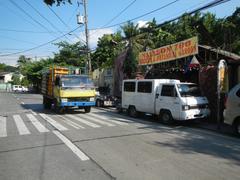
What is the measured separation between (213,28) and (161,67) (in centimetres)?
1451

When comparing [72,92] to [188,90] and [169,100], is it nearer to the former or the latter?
[169,100]

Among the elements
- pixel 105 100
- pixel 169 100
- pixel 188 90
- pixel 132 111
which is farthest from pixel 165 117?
pixel 105 100

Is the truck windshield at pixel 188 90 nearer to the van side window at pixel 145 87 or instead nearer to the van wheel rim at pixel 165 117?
the van wheel rim at pixel 165 117

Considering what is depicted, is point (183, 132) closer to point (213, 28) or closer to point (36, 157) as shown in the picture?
point (36, 157)

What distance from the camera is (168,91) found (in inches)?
527

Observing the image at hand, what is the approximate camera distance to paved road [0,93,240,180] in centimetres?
615

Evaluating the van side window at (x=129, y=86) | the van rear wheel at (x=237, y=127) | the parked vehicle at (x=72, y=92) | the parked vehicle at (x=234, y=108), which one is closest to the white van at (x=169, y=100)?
the van side window at (x=129, y=86)

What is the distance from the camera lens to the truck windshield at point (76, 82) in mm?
17419

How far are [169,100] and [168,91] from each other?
46 centimetres

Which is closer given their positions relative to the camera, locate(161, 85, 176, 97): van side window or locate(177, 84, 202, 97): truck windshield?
locate(177, 84, 202, 97): truck windshield

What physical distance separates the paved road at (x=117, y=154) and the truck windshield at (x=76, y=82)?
5.55 m

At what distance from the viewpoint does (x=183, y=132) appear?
1128 centimetres

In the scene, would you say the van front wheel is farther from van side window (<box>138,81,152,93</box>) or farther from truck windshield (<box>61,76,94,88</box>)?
truck windshield (<box>61,76,94,88</box>)

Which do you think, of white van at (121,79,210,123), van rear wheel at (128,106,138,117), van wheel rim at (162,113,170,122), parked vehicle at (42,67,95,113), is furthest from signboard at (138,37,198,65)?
parked vehicle at (42,67,95,113)
